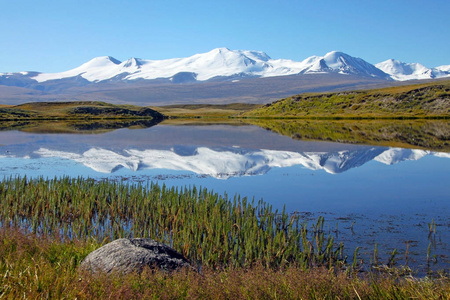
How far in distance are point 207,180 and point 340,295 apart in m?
15.3

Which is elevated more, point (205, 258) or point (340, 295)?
point (340, 295)

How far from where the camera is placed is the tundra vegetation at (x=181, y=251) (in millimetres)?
6371

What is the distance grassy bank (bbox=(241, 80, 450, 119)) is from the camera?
81.1 meters

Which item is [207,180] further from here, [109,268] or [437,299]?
[437,299]

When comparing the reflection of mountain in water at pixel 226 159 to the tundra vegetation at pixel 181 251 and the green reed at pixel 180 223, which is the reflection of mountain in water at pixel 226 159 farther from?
the tundra vegetation at pixel 181 251

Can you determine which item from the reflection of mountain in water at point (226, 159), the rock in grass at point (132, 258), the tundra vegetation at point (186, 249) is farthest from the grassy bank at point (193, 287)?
the reflection of mountain in water at point (226, 159)

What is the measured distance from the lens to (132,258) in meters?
8.15

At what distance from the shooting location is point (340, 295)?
6516 mm

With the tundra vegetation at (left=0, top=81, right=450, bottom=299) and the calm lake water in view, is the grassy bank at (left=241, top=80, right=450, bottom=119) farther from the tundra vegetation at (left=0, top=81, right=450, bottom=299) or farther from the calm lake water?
the tundra vegetation at (left=0, top=81, right=450, bottom=299)

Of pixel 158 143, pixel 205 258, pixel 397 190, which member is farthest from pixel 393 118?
pixel 205 258

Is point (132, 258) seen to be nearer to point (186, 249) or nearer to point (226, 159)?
point (186, 249)

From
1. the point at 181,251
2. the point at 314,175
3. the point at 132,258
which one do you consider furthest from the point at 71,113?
the point at 132,258

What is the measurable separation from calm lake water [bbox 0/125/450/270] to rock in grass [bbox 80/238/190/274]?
4554 millimetres

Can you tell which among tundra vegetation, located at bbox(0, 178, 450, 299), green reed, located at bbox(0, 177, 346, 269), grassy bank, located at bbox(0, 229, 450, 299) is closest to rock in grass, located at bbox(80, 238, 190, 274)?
tundra vegetation, located at bbox(0, 178, 450, 299)
